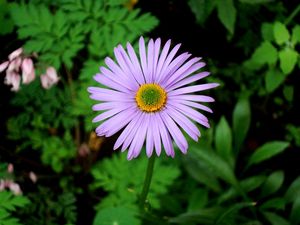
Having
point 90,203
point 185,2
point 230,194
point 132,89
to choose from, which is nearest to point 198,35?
point 185,2

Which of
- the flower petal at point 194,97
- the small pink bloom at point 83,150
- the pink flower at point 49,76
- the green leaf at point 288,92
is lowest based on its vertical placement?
the small pink bloom at point 83,150

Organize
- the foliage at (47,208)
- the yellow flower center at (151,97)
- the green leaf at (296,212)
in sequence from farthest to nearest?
the green leaf at (296,212) → the foliage at (47,208) → the yellow flower center at (151,97)

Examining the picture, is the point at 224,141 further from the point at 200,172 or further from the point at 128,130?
the point at 128,130

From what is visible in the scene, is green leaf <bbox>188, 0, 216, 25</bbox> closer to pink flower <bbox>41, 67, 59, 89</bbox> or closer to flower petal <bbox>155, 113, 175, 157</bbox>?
pink flower <bbox>41, 67, 59, 89</bbox>

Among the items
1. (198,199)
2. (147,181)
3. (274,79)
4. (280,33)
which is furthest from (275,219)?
(147,181)

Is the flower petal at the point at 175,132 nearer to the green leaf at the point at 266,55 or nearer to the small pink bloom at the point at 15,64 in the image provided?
the small pink bloom at the point at 15,64

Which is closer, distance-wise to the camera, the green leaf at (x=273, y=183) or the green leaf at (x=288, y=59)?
the green leaf at (x=288, y=59)

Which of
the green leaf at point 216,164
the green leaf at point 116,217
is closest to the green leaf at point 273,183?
the green leaf at point 216,164
